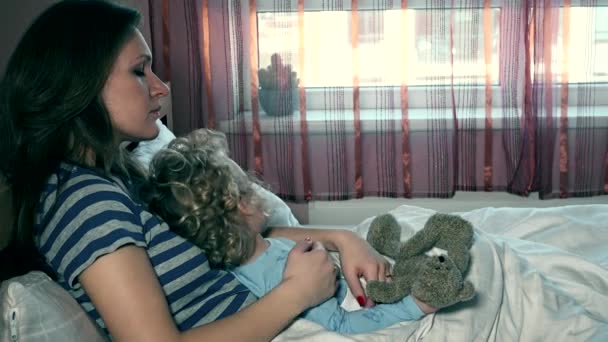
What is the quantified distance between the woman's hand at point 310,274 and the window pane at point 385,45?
1755 mm

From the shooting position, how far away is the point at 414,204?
3.04 metres

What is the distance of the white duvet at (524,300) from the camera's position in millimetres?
1261

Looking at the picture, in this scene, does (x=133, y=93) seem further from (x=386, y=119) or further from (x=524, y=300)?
(x=386, y=119)

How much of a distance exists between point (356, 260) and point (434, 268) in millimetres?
237

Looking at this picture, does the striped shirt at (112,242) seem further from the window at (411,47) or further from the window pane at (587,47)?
the window pane at (587,47)

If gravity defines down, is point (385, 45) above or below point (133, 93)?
above

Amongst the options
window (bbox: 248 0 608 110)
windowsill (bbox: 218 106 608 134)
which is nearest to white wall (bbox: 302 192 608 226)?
windowsill (bbox: 218 106 608 134)

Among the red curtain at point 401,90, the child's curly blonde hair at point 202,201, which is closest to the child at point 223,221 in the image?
the child's curly blonde hair at point 202,201

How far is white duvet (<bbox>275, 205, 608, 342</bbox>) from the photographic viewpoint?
4.14 feet

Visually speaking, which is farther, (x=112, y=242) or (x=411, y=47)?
(x=411, y=47)

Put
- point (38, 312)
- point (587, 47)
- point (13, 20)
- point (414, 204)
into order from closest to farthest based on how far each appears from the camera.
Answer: point (38, 312), point (13, 20), point (587, 47), point (414, 204)

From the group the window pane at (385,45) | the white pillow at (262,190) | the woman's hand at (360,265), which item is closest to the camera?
the woman's hand at (360,265)

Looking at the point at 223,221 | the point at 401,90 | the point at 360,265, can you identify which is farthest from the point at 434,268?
the point at 401,90

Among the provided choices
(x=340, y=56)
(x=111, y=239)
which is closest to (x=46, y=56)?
(x=111, y=239)
